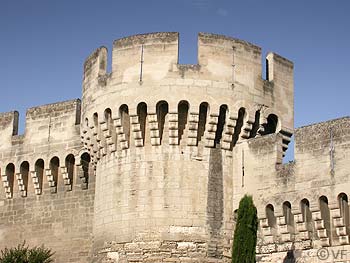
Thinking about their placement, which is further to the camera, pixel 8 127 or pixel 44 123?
pixel 8 127

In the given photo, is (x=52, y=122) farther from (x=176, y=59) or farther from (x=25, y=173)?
(x=176, y=59)

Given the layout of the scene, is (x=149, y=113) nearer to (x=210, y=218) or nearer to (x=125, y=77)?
(x=125, y=77)

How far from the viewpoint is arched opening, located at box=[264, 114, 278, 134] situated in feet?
63.5

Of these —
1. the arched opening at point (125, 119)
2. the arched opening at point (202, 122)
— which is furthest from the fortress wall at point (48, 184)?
the arched opening at point (202, 122)

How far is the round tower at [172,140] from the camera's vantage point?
58.2 ft

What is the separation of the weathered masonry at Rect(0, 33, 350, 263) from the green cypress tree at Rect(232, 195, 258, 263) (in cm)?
118

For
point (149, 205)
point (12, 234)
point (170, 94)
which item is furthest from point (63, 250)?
point (170, 94)

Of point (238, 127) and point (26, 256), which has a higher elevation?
point (238, 127)

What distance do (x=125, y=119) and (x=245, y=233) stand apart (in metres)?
4.05

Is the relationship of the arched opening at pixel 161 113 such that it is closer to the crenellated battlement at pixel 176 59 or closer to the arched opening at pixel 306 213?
the crenellated battlement at pixel 176 59

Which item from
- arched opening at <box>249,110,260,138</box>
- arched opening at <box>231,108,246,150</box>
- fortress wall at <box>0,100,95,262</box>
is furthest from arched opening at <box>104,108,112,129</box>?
arched opening at <box>249,110,260,138</box>

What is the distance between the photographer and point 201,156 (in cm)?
1834

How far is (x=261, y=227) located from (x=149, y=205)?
97.8 inches

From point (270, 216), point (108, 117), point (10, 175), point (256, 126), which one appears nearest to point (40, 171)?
point (10, 175)
